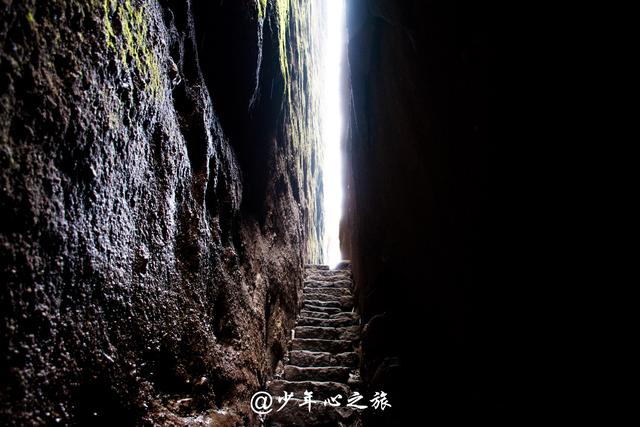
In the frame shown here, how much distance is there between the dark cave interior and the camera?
1098mm

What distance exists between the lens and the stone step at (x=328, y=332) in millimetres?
5074

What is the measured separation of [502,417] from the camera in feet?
5.31

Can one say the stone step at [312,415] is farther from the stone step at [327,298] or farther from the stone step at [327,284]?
the stone step at [327,284]

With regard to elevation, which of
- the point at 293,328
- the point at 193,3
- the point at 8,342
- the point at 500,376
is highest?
the point at 193,3

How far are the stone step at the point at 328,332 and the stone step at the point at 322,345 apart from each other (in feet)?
0.46

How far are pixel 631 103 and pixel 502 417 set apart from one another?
4.51 feet

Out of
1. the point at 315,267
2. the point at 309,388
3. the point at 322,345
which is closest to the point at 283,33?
the point at 322,345

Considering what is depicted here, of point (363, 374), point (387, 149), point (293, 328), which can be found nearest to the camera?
point (387, 149)

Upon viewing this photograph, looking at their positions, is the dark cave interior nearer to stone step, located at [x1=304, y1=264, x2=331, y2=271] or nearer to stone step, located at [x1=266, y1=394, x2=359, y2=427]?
stone step, located at [x1=266, y1=394, x2=359, y2=427]

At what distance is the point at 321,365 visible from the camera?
14.8 ft

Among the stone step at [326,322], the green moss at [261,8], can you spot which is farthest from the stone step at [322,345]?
the green moss at [261,8]

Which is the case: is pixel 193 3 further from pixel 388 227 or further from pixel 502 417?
pixel 502 417

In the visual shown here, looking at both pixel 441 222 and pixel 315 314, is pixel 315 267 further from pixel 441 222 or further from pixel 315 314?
pixel 441 222

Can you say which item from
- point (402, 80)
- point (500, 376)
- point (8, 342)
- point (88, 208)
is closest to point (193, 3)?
point (402, 80)
